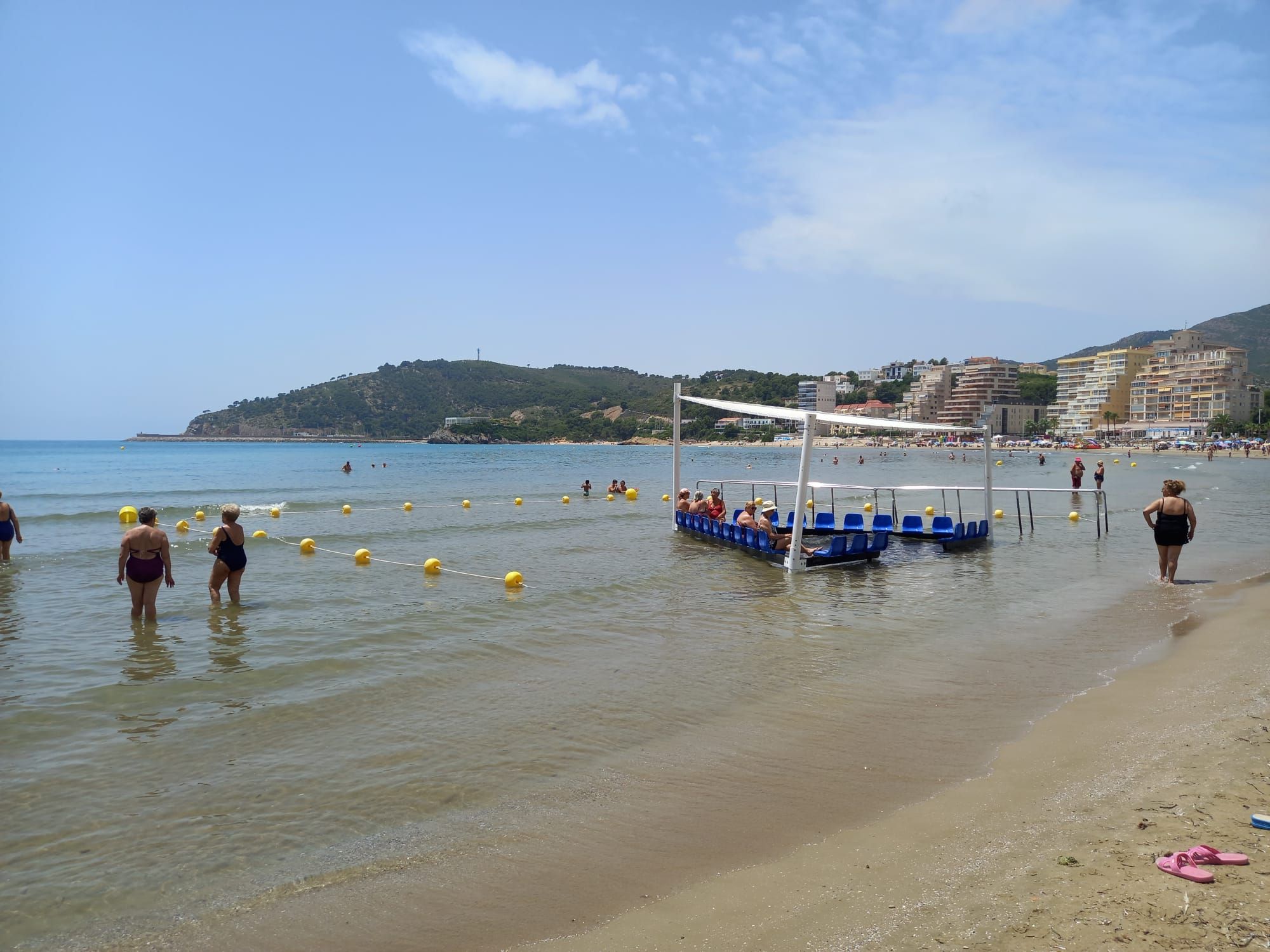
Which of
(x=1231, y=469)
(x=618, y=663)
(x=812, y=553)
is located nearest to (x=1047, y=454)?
(x=1231, y=469)

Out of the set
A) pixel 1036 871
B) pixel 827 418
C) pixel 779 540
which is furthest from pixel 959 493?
pixel 1036 871

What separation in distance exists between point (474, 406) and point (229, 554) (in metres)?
163

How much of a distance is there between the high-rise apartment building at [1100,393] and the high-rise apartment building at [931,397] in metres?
21.5

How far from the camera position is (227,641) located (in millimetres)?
9750

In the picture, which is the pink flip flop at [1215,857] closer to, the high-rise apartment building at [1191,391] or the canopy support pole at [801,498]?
the canopy support pole at [801,498]

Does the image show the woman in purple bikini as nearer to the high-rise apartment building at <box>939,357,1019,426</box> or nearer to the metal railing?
the metal railing

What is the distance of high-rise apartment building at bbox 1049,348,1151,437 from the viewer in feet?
432

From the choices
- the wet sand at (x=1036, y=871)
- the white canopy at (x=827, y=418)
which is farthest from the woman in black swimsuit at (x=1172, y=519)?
the wet sand at (x=1036, y=871)

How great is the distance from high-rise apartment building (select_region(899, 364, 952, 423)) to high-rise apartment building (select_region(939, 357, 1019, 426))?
6.27 metres

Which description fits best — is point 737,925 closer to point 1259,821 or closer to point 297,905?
point 297,905

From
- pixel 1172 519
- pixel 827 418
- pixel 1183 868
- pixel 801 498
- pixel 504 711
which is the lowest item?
pixel 504 711

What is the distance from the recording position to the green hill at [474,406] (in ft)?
502

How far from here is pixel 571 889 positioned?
4152mm

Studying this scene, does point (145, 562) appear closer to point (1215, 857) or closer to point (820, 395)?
point (1215, 857)
